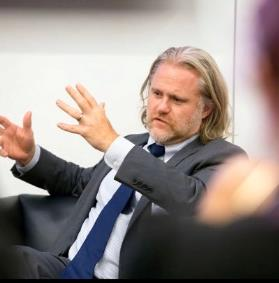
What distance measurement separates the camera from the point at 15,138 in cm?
196

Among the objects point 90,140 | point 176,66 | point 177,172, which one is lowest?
point 177,172

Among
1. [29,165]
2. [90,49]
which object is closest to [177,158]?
[29,165]

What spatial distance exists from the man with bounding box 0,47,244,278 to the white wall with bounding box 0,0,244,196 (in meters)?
0.44

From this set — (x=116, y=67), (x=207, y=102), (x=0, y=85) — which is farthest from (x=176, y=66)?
(x=0, y=85)

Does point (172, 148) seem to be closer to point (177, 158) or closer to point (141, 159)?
point (177, 158)

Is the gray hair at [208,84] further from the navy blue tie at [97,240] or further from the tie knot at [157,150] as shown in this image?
the navy blue tie at [97,240]

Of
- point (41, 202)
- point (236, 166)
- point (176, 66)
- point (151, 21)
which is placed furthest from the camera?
point (151, 21)

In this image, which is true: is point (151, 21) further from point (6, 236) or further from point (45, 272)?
point (6, 236)

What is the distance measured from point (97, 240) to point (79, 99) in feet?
1.51

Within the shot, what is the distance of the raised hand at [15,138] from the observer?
194 cm

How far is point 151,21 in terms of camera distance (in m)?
2.50

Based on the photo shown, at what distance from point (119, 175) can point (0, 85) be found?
3.70ft

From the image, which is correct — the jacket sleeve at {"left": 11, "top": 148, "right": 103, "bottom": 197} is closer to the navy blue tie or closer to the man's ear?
the navy blue tie

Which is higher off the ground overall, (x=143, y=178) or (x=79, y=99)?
(x=79, y=99)
